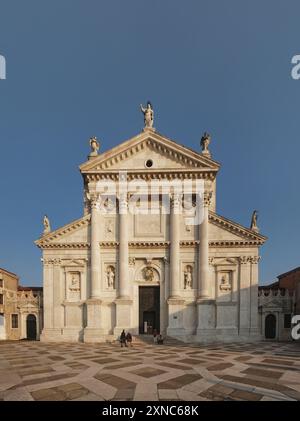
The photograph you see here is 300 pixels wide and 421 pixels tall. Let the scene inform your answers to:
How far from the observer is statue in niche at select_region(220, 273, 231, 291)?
31219mm

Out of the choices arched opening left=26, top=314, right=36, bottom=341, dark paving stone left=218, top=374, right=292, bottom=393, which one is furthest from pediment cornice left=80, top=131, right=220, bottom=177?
dark paving stone left=218, top=374, right=292, bottom=393

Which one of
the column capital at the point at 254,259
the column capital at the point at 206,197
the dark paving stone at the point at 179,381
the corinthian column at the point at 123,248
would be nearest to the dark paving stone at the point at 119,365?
the dark paving stone at the point at 179,381

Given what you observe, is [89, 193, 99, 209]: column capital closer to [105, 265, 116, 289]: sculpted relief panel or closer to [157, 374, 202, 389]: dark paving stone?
[105, 265, 116, 289]: sculpted relief panel

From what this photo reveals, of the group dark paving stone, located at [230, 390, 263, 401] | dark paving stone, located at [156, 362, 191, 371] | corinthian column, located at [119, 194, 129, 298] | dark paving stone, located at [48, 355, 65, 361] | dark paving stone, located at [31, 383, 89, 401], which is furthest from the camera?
corinthian column, located at [119, 194, 129, 298]

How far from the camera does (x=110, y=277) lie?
31781 millimetres

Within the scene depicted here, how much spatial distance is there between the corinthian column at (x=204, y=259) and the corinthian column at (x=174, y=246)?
2356mm

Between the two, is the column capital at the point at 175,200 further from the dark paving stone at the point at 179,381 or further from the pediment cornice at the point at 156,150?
the dark paving stone at the point at 179,381

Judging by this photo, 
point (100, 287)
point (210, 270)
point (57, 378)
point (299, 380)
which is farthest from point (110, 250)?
point (299, 380)

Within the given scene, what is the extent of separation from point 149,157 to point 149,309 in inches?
668

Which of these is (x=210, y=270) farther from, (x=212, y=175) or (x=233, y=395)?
(x=233, y=395)

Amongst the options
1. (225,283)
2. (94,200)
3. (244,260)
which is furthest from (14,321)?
(244,260)

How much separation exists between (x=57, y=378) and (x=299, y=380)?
438 inches

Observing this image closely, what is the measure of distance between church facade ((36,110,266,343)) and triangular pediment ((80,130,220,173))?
112 millimetres
